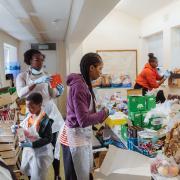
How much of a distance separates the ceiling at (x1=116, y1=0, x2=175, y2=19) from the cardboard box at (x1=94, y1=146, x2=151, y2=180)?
13.1 ft

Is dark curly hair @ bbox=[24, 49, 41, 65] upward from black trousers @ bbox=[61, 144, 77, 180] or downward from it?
upward

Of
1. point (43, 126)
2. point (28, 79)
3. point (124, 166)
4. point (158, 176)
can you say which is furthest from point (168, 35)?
point (158, 176)

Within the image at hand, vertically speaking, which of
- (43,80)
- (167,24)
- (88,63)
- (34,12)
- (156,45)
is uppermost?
(167,24)

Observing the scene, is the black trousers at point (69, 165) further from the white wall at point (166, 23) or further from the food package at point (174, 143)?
the white wall at point (166, 23)

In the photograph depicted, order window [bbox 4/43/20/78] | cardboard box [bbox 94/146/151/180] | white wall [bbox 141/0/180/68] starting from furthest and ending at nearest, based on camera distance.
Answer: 1. window [bbox 4/43/20/78]
2. white wall [bbox 141/0/180/68]
3. cardboard box [bbox 94/146/151/180]

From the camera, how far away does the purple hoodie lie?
75.2 inches

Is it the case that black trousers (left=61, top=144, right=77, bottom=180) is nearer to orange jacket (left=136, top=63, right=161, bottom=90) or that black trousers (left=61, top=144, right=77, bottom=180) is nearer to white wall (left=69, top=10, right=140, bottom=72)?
orange jacket (left=136, top=63, right=161, bottom=90)

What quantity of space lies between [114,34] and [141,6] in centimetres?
117

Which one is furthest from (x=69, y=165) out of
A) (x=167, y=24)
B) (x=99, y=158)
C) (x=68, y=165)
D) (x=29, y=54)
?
(x=167, y=24)

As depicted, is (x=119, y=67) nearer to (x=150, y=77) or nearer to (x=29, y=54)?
(x=150, y=77)

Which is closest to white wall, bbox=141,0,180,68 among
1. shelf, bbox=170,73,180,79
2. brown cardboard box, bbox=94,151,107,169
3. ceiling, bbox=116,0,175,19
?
ceiling, bbox=116,0,175,19

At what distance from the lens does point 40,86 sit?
3146mm

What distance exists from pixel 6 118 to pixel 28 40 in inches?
175

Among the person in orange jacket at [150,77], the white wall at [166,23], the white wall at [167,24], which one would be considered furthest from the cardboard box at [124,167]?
the white wall at [166,23]
